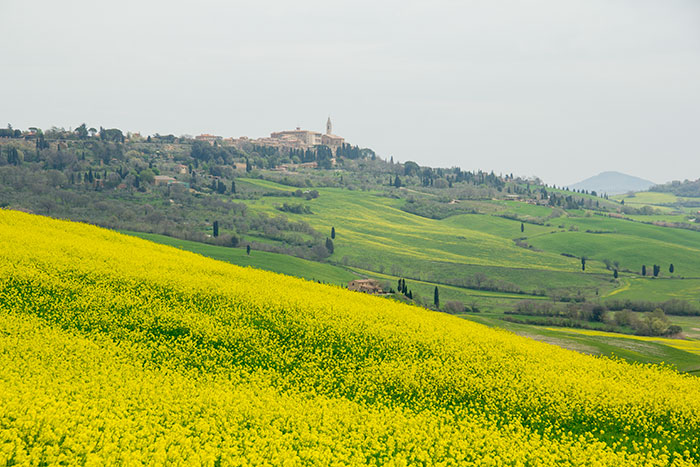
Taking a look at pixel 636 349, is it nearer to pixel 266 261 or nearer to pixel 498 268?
pixel 266 261

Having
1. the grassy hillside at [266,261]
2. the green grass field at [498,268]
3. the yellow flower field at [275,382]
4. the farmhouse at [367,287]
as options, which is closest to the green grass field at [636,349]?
the green grass field at [498,268]

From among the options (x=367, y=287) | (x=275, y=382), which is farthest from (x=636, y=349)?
(x=275, y=382)

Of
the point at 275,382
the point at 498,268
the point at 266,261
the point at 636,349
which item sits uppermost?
the point at 275,382

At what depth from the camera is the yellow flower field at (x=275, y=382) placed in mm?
19375

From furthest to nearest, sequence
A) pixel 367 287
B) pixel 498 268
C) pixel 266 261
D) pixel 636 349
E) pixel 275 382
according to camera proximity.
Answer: pixel 498 268
pixel 266 261
pixel 367 287
pixel 636 349
pixel 275 382

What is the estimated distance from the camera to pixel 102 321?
33750 mm

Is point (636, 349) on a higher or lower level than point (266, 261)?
higher

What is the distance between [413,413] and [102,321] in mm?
19384

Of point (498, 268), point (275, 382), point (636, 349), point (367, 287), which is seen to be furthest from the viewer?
point (498, 268)

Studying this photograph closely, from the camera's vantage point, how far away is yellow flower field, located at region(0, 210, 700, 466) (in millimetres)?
19375

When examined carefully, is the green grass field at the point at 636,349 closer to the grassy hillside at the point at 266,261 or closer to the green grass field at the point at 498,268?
the green grass field at the point at 498,268

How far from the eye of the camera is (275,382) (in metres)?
28.8

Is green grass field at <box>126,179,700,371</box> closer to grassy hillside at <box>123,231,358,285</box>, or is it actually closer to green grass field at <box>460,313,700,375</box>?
grassy hillside at <box>123,231,358,285</box>

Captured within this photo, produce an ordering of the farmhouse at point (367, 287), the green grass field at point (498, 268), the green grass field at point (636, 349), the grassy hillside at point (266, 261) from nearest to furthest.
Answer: the green grass field at point (636, 349), the farmhouse at point (367, 287), the grassy hillside at point (266, 261), the green grass field at point (498, 268)
